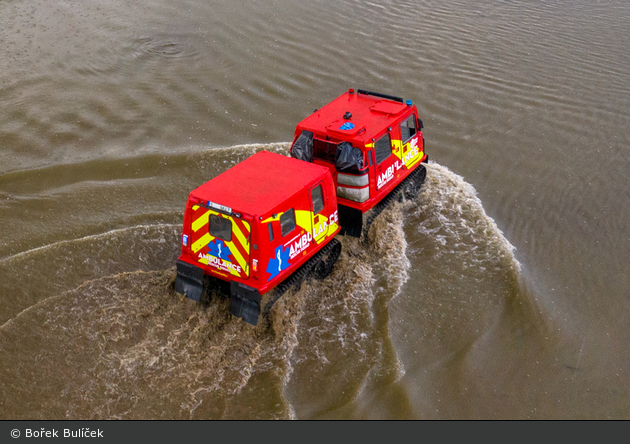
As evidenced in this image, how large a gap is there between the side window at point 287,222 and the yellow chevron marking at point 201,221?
2.79ft

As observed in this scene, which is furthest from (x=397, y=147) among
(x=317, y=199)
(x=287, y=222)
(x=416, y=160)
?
(x=287, y=222)

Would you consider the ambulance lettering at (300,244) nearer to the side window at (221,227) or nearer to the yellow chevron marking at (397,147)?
the side window at (221,227)

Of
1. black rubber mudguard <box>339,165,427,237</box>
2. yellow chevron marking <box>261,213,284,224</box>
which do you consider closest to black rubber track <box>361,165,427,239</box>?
black rubber mudguard <box>339,165,427,237</box>

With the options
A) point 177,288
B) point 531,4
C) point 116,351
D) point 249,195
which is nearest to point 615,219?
point 249,195

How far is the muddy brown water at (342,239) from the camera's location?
6.45 m

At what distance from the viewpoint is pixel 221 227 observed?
652cm

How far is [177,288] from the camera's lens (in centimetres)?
708

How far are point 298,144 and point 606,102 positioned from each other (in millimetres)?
8809

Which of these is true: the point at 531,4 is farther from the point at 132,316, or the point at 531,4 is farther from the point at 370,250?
the point at 132,316

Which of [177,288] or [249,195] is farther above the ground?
[249,195]

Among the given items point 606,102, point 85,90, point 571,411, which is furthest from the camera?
point 606,102

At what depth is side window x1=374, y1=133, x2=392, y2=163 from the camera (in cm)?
830

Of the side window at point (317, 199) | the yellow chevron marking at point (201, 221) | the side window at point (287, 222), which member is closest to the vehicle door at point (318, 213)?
the side window at point (317, 199)

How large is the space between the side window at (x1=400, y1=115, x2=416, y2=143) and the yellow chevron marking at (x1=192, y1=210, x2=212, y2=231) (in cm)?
366
